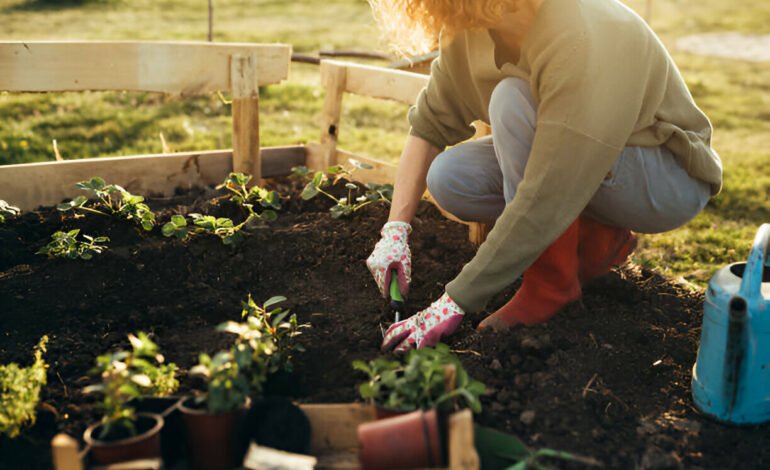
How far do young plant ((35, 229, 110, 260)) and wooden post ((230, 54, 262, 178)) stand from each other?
929 millimetres

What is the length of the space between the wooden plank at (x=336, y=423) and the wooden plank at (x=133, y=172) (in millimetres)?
2064

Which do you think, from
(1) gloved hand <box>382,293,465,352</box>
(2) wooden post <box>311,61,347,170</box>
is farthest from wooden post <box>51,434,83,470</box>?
(2) wooden post <box>311,61,347,170</box>

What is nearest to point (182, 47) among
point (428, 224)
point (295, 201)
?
point (295, 201)

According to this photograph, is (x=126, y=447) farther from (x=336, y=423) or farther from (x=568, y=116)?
(x=568, y=116)

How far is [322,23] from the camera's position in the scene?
10906 millimetres

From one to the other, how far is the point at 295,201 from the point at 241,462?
6.46ft

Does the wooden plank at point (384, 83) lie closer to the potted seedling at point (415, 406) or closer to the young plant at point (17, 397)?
the potted seedling at point (415, 406)

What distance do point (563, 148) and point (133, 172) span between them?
7.02 ft

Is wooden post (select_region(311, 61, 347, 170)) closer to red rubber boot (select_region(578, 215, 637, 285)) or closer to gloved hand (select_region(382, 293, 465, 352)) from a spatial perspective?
red rubber boot (select_region(578, 215, 637, 285))

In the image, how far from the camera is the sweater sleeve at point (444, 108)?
2.74 metres

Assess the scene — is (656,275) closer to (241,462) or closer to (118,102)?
(241,462)

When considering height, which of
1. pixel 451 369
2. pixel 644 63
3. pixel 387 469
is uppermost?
pixel 644 63

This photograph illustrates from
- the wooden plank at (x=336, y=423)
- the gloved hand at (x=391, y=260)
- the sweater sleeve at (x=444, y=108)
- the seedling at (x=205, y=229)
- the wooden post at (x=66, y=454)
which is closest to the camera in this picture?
the wooden post at (x=66, y=454)

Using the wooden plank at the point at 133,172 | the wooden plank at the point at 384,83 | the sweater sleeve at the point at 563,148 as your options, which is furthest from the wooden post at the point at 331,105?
the sweater sleeve at the point at 563,148
